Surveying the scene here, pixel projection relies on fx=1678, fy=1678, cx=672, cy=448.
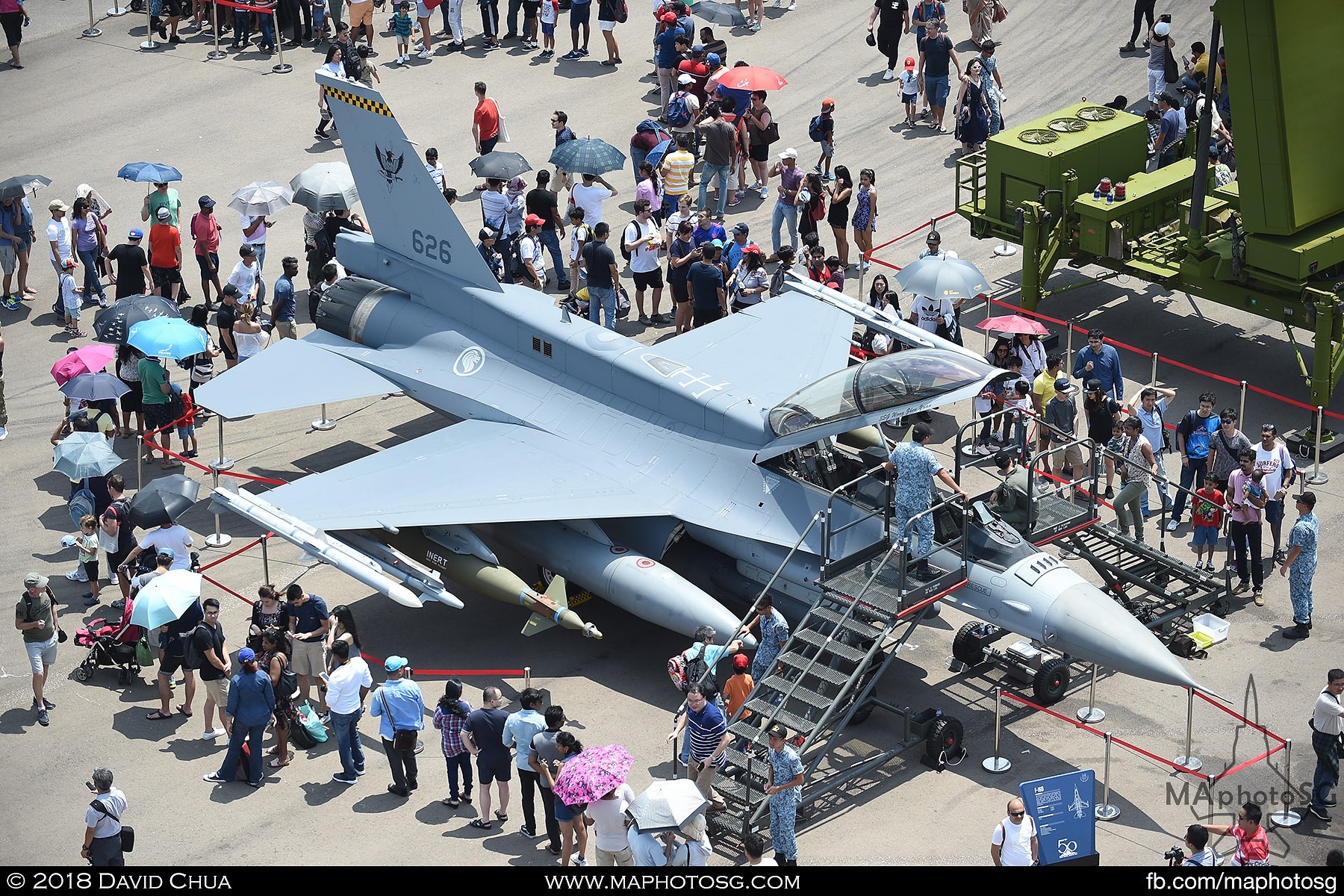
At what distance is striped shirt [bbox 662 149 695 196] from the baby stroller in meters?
13.1

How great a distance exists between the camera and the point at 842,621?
18797 millimetres

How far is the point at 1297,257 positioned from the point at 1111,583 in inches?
269

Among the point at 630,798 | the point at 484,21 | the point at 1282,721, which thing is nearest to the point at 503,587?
the point at 630,798

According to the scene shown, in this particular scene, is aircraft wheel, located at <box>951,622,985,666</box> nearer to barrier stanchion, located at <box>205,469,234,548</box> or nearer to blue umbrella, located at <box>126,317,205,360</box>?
barrier stanchion, located at <box>205,469,234,548</box>

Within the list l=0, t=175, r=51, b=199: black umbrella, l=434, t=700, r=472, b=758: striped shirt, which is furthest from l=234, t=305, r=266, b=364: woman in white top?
l=434, t=700, r=472, b=758: striped shirt

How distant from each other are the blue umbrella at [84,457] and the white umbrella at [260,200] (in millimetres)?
7022

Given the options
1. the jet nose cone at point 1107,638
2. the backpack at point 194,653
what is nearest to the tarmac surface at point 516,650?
the backpack at point 194,653

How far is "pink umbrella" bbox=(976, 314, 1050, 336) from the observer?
79.7 ft

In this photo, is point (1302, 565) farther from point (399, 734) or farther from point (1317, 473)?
point (399, 734)

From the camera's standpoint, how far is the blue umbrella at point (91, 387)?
78.9 feet

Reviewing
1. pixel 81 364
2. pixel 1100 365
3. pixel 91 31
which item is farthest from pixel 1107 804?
pixel 91 31

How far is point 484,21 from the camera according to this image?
39.6 meters

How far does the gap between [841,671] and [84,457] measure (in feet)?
34.3

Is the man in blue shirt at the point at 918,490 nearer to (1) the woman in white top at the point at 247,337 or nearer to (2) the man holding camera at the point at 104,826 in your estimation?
(2) the man holding camera at the point at 104,826
